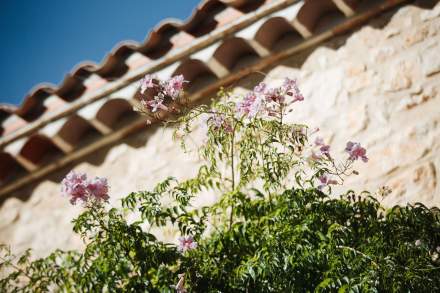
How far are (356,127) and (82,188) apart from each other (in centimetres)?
214

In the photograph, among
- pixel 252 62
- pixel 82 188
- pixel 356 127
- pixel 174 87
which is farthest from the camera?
pixel 252 62

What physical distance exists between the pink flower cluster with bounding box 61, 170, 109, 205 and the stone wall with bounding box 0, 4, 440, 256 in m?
1.40

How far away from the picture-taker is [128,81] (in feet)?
14.5

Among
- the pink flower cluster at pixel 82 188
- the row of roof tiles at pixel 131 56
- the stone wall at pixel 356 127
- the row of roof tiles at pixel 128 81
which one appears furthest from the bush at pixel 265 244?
the row of roof tiles at pixel 131 56

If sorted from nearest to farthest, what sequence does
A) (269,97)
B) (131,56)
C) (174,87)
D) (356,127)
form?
(269,97)
(174,87)
(356,127)
(131,56)

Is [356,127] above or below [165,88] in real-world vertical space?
below

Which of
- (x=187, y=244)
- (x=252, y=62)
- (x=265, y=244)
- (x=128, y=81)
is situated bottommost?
(x=265, y=244)

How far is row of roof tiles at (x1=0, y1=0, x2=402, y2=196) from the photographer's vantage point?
4215 mm

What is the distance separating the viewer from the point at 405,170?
11.2 feet

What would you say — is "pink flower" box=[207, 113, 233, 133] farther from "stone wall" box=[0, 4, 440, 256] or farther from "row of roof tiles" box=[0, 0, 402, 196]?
"row of roof tiles" box=[0, 0, 402, 196]

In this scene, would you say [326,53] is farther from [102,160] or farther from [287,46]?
[102,160]

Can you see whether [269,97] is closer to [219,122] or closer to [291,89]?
[291,89]

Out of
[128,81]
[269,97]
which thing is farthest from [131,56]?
[269,97]

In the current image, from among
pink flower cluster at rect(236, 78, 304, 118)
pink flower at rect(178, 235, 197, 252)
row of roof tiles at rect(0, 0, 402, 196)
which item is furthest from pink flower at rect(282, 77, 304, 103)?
row of roof tiles at rect(0, 0, 402, 196)
